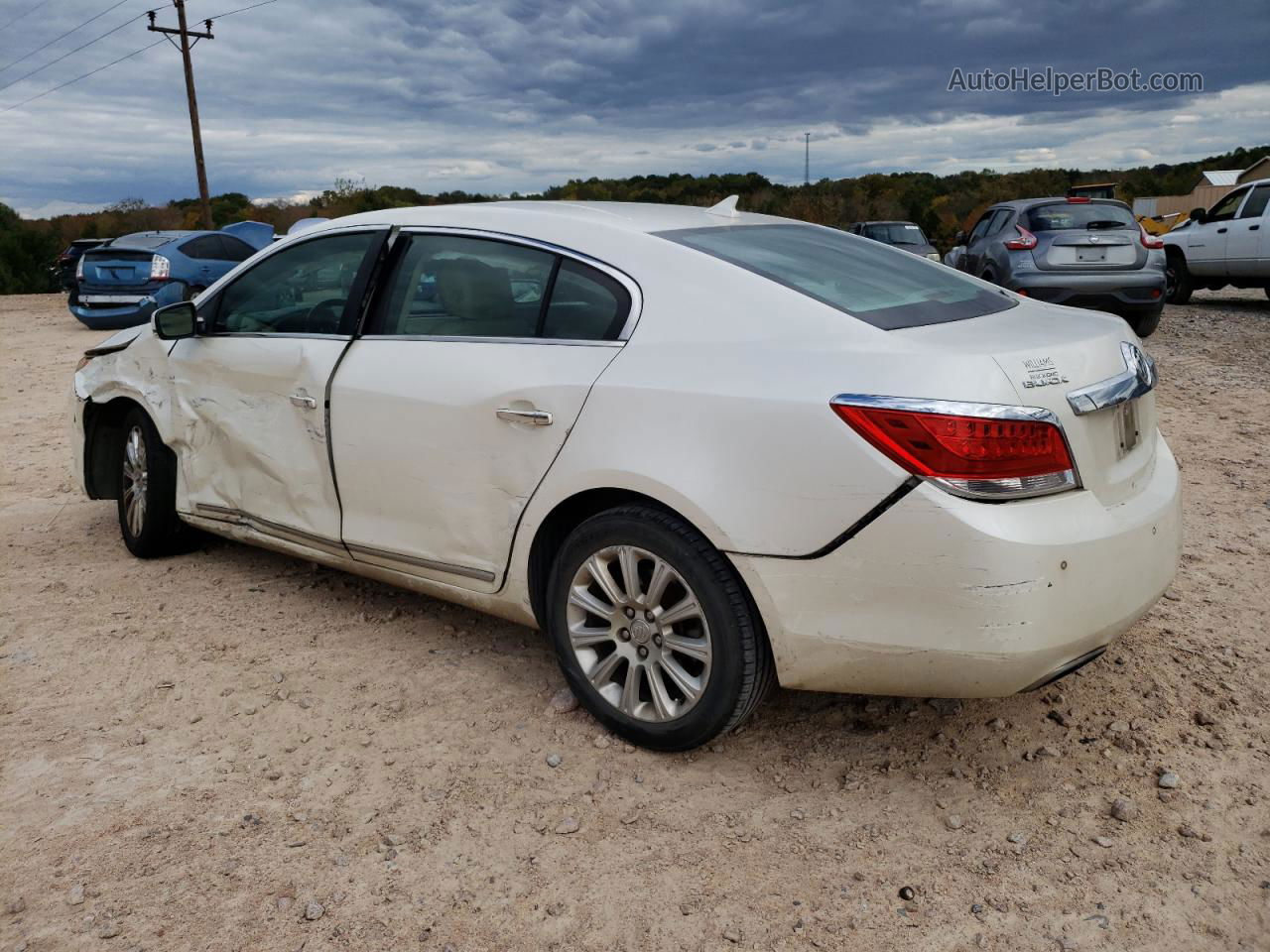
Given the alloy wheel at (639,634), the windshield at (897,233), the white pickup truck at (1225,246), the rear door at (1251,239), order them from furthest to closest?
1. the windshield at (897,233)
2. the white pickup truck at (1225,246)
3. the rear door at (1251,239)
4. the alloy wheel at (639,634)

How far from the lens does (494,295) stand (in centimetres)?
351

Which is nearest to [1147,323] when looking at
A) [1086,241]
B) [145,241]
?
[1086,241]

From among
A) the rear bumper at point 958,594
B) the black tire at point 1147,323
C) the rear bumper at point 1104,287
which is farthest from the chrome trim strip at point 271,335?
the black tire at point 1147,323

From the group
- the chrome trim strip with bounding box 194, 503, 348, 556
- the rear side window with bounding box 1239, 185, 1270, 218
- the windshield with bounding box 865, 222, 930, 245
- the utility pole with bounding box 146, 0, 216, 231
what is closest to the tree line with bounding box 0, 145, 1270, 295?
the utility pole with bounding box 146, 0, 216, 231

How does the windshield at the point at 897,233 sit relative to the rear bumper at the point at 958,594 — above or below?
above

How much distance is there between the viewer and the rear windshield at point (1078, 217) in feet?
39.6

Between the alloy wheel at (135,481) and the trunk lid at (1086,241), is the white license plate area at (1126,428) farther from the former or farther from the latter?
the trunk lid at (1086,241)

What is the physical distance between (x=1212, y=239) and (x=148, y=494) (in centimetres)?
1434

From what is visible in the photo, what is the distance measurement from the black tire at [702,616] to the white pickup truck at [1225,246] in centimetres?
1242

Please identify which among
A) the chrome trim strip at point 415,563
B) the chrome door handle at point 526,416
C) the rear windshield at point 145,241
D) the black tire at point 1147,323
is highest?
the rear windshield at point 145,241

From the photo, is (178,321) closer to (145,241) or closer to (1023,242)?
(1023,242)

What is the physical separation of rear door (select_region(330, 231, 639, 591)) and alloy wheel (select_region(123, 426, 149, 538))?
1.58 meters

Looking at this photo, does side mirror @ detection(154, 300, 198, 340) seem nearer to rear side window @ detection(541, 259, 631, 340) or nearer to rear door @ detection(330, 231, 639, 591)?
rear door @ detection(330, 231, 639, 591)

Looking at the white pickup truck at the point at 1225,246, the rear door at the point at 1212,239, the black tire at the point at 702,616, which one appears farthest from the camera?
the rear door at the point at 1212,239
